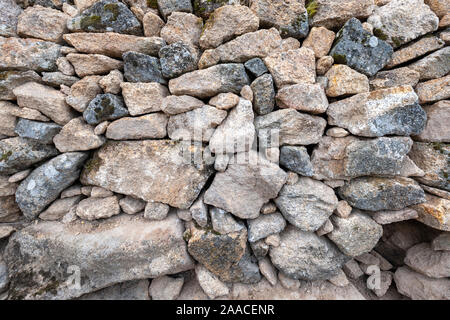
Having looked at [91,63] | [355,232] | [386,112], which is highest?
[91,63]

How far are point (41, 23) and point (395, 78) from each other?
5384 mm

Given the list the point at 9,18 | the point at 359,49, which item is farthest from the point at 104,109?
the point at 359,49

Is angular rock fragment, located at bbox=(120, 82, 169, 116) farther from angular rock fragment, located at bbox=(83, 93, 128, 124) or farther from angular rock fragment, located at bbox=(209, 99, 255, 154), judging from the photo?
angular rock fragment, located at bbox=(209, 99, 255, 154)

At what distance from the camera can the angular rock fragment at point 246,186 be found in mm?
2525

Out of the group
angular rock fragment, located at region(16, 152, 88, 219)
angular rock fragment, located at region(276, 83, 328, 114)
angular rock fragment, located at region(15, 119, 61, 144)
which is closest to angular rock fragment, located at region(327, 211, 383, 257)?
angular rock fragment, located at region(276, 83, 328, 114)

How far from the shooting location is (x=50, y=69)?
2.62 m

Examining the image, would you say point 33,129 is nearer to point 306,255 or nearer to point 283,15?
point 283,15

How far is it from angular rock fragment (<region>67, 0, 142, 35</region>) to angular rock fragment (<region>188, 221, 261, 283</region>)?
331 cm

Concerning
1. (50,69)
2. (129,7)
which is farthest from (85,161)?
(129,7)

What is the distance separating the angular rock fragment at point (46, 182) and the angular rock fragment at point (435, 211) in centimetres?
534

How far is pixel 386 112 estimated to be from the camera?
2.33 meters

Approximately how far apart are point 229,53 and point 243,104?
0.78 m

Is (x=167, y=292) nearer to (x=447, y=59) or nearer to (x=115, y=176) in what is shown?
(x=115, y=176)

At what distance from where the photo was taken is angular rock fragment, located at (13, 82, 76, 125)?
250 centimetres
